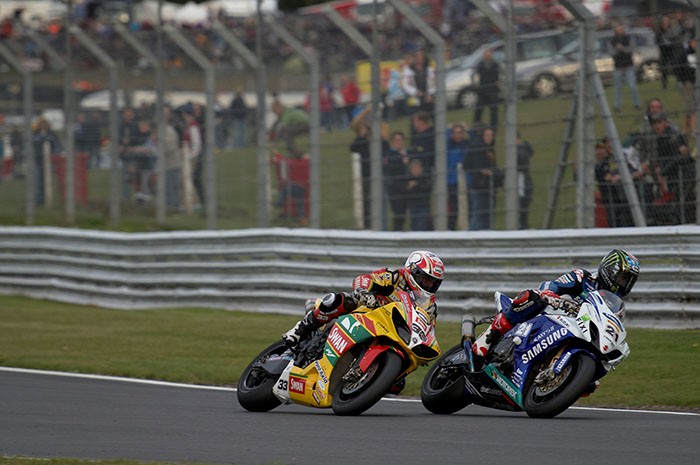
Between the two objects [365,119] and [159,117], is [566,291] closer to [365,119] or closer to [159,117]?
[365,119]

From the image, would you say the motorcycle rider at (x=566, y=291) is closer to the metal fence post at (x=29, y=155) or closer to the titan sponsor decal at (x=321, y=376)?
the titan sponsor decal at (x=321, y=376)

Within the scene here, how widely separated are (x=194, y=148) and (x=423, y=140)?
4.94 metres

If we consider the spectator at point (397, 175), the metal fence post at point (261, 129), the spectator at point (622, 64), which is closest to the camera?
the spectator at point (622, 64)

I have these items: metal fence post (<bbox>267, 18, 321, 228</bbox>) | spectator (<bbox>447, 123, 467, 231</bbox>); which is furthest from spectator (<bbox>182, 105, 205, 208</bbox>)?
spectator (<bbox>447, 123, 467, 231</bbox>)

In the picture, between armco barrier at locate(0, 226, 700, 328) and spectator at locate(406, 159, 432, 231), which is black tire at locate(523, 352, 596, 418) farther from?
spectator at locate(406, 159, 432, 231)

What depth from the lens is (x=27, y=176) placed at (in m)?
23.3

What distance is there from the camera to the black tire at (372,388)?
9195 millimetres

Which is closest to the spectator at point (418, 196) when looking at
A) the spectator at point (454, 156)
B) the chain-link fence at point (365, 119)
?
the chain-link fence at point (365, 119)

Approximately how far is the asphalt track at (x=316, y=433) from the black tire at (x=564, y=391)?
10 cm

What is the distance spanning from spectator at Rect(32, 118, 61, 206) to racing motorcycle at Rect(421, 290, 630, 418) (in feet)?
47.5

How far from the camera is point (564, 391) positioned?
8945 mm

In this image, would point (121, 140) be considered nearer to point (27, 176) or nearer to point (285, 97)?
point (27, 176)

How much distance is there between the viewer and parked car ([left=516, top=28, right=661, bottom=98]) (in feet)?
45.7

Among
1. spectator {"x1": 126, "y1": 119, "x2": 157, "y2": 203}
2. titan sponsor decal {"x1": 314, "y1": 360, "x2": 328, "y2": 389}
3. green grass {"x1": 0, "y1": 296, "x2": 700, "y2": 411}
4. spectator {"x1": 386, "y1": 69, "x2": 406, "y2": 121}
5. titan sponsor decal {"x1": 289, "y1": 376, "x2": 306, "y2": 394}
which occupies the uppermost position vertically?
spectator {"x1": 386, "y1": 69, "x2": 406, "y2": 121}
